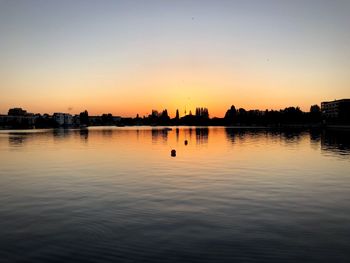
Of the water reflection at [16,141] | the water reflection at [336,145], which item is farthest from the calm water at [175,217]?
the water reflection at [16,141]

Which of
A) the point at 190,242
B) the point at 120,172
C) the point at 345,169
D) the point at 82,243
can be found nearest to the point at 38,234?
the point at 82,243

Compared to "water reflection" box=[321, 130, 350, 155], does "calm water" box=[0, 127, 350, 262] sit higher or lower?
higher

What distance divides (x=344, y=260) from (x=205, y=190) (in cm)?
1635

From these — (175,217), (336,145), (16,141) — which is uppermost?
(16,141)

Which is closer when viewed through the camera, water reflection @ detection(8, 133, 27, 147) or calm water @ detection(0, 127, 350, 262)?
calm water @ detection(0, 127, 350, 262)

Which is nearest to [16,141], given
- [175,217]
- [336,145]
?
[336,145]

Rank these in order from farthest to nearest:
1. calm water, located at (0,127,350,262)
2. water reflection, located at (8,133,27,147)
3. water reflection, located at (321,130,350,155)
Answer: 1. water reflection, located at (8,133,27,147)
2. water reflection, located at (321,130,350,155)
3. calm water, located at (0,127,350,262)

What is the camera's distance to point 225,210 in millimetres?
22312

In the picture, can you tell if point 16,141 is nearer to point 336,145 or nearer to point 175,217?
point 336,145

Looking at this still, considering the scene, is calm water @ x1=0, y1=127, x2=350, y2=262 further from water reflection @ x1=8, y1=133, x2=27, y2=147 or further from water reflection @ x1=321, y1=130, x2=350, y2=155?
water reflection @ x1=8, y1=133, x2=27, y2=147

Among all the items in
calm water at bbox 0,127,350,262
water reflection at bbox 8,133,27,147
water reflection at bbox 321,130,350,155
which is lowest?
water reflection at bbox 321,130,350,155

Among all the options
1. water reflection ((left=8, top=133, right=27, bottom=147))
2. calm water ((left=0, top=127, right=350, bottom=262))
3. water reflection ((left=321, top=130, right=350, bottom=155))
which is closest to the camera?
calm water ((left=0, top=127, right=350, bottom=262))

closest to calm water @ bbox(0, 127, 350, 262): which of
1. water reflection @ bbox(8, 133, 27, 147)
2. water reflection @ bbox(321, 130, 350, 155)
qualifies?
water reflection @ bbox(321, 130, 350, 155)

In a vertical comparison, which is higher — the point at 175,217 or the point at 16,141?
the point at 16,141
